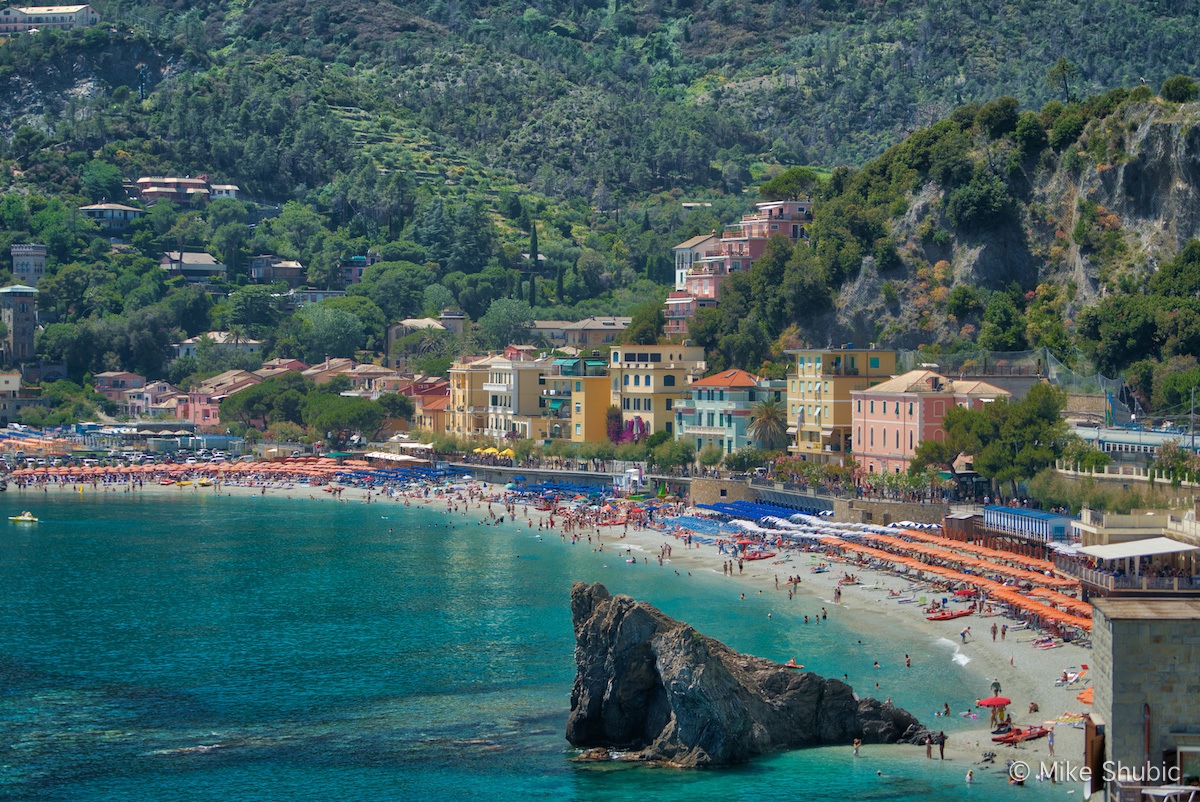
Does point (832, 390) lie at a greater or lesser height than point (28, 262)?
lesser

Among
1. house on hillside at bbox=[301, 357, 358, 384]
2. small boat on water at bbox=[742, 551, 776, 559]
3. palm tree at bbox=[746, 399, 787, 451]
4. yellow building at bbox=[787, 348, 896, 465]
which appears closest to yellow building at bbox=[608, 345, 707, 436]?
palm tree at bbox=[746, 399, 787, 451]

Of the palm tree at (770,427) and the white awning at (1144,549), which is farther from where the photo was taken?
the palm tree at (770,427)

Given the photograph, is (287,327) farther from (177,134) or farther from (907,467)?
(907,467)

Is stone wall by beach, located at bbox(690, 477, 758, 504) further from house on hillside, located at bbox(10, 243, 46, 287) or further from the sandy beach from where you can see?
house on hillside, located at bbox(10, 243, 46, 287)

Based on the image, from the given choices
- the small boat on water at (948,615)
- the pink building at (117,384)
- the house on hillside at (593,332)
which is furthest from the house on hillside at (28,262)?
the small boat on water at (948,615)

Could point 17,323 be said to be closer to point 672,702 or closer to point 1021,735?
point 672,702

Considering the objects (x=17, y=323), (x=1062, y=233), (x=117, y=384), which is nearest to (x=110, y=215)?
(x=17, y=323)

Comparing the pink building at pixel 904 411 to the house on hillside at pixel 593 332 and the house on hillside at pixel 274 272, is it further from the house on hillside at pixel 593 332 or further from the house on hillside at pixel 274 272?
the house on hillside at pixel 274 272
